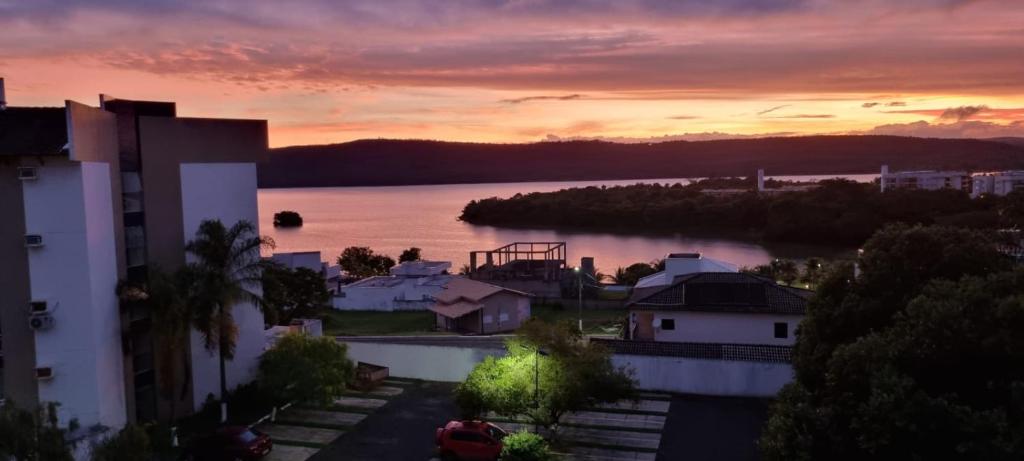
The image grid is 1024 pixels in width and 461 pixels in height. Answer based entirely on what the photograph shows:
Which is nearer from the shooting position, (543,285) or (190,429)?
(190,429)

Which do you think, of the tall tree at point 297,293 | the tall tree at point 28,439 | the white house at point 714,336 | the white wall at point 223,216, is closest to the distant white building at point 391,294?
the tall tree at point 297,293

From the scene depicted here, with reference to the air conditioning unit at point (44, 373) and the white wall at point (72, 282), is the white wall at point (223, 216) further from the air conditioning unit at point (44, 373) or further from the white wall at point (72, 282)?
the air conditioning unit at point (44, 373)

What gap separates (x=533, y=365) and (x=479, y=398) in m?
1.49

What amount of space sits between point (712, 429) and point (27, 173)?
17.0m

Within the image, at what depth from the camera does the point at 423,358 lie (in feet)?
79.3

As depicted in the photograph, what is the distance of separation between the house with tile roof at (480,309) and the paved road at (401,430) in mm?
9648

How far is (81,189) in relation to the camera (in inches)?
672

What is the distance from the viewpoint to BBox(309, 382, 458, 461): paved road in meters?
17.4

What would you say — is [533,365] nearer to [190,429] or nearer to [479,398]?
[479,398]

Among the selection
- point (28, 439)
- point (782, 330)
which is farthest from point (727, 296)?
point (28, 439)

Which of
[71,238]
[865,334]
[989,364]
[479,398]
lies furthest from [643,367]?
[71,238]

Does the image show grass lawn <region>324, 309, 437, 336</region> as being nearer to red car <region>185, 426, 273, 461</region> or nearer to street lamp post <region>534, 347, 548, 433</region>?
street lamp post <region>534, 347, 548, 433</region>

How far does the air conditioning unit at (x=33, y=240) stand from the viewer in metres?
17.0

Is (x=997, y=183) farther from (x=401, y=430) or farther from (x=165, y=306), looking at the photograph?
(x=165, y=306)
